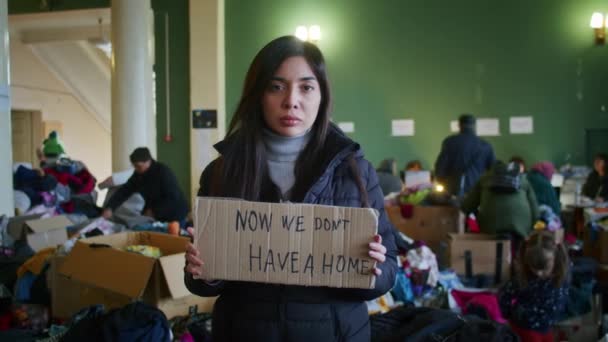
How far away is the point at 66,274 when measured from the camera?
3025 millimetres

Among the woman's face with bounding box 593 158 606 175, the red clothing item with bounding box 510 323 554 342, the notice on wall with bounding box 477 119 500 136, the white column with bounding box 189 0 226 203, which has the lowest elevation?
the red clothing item with bounding box 510 323 554 342

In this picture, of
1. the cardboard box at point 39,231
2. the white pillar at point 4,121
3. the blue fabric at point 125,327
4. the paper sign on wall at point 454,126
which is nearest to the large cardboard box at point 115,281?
the blue fabric at point 125,327

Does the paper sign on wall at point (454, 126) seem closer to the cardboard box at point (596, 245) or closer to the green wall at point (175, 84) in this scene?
the cardboard box at point (596, 245)

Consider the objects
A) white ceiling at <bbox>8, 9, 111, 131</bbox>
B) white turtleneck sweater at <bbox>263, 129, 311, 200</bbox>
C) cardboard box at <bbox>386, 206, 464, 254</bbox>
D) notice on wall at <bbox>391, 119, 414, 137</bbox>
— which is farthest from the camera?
white ceiling at <bbox>8, 9, 111, 131</bbox>

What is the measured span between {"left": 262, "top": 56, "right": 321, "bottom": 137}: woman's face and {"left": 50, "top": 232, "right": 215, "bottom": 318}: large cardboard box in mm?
1614

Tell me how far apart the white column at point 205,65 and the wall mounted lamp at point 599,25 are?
481 cm

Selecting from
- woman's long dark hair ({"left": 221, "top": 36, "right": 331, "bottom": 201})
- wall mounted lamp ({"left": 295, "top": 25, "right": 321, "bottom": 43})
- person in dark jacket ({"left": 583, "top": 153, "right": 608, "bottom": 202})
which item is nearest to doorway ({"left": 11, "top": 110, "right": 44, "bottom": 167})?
wall mounted lamp ({"left": 295, "top": 25, "right": 321, "bottom": 43})

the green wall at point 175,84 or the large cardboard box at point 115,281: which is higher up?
the green wall at point 175,84

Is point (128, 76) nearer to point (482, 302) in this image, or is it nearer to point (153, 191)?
point (153, 191)

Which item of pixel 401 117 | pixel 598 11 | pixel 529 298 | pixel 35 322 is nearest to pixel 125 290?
pixel 35 322

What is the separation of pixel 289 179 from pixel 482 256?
Result: 10.7ft

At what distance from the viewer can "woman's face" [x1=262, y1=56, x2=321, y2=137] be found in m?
1.32

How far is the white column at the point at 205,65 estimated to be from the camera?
7480mm

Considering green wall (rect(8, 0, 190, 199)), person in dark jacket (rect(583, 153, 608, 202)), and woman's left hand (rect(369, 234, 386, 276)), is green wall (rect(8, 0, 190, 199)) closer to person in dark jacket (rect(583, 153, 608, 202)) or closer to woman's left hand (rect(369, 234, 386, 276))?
person in dark jacket (rect(583, 153, 608, 202))
